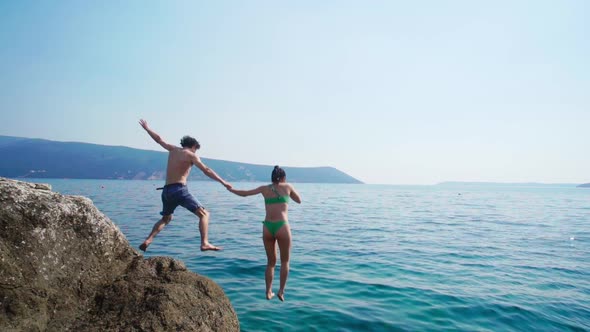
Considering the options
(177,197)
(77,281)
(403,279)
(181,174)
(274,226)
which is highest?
(181,174)

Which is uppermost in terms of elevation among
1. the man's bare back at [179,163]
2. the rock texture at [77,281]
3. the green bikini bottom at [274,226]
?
the man's bare back at [179,163]

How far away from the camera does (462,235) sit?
24.7 m

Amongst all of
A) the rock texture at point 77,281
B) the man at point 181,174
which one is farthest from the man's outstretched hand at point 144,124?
the rock texture at point 77,281

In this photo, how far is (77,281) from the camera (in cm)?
579

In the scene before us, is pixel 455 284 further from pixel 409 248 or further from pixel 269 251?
pixel 269 251

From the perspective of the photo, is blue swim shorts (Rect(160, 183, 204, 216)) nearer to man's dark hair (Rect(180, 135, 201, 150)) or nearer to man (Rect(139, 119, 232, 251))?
man (Rect(139, 119, 232, 251))

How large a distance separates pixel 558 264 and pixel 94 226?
20049mm

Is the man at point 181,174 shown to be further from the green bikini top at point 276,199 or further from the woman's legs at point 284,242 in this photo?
the woman's legs at point 284,242

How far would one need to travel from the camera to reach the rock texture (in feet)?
17.1

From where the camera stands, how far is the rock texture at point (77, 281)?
521 centimetres

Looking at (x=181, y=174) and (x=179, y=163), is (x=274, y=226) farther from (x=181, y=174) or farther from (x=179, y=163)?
(x=179, y=163)

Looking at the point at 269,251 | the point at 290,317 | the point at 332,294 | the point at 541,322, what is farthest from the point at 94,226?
the point at 541,322

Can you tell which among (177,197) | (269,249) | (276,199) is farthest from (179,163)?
(269,249)

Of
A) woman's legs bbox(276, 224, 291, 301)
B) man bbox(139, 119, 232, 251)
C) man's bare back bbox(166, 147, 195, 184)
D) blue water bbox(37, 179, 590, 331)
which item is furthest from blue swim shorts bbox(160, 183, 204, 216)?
blue water bbox(37, 179, 590, 331)
